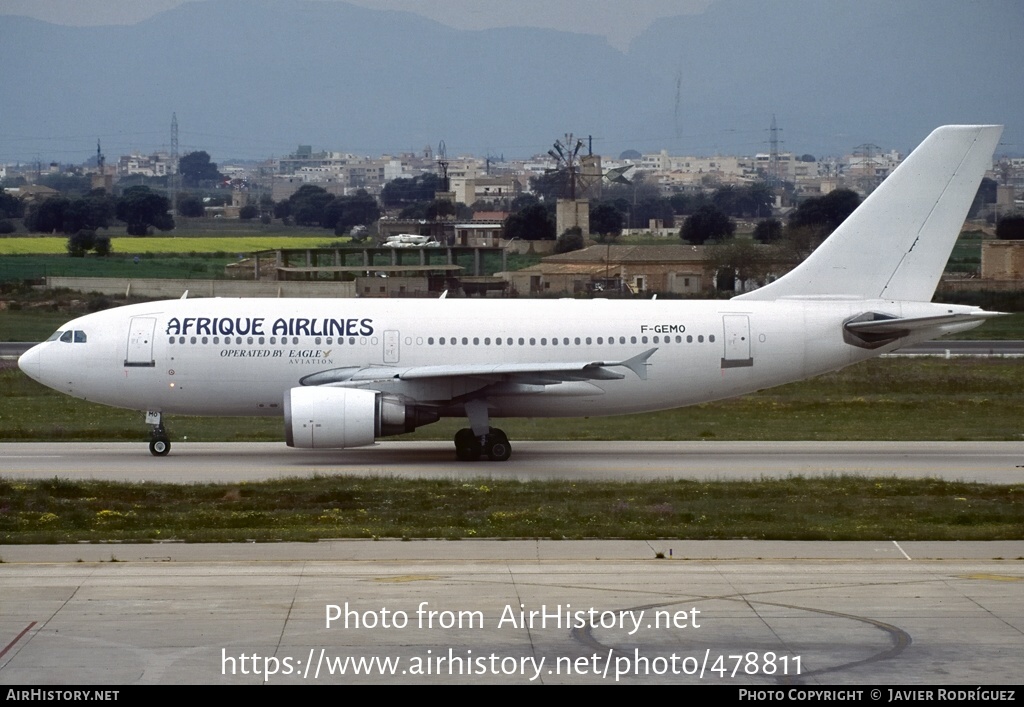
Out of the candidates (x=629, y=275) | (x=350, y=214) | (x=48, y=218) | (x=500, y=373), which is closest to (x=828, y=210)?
(x=629, y=275)

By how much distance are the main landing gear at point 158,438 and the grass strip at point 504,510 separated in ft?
17.5

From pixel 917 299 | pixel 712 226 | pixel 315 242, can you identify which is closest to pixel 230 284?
pixel 917 299

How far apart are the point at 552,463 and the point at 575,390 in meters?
1.85

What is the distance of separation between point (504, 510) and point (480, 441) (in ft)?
25.2

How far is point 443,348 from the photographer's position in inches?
1231

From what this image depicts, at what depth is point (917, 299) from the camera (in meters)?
32.2

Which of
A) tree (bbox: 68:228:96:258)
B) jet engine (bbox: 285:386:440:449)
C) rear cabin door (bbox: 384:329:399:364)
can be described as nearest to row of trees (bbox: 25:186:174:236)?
tree (bbox: 68:228:96:258)

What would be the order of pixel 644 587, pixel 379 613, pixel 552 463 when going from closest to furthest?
pixel 379 613, pixel 644 587, pixel 552 463

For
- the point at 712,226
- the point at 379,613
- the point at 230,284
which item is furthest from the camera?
the point at 712,226

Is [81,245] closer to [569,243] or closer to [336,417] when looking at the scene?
[569,243]

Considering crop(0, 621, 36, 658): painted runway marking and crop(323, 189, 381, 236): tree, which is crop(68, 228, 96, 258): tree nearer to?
crop(323, 189, 381, 236): tree

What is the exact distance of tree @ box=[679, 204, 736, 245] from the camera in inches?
4754
